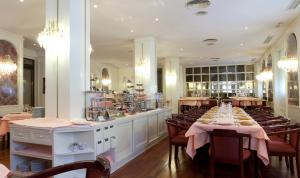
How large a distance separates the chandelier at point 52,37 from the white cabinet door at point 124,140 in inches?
68.8

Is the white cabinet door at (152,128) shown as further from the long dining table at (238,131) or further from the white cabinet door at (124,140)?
the long dining table at (238,131)

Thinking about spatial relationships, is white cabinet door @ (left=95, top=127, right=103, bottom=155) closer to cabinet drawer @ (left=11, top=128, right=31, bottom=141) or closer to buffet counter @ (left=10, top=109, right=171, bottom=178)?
buffet counter @ (left=10, top=109, right=171, bottom=178)

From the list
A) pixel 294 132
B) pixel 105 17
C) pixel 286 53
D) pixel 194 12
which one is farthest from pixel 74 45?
pixel 286 53

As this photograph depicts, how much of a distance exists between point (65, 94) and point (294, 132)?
3704mm

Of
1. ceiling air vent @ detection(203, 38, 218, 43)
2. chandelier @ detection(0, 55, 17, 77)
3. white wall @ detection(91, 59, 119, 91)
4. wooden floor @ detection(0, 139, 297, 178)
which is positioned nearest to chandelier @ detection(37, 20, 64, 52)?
wooden floor @ detection(0, 139, 297, 178)

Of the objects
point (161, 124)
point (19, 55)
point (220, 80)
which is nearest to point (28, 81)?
point (19, 55)

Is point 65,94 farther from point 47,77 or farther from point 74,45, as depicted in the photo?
A: point 74,45

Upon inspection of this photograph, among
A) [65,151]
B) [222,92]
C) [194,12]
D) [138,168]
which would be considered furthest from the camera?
[222,92]

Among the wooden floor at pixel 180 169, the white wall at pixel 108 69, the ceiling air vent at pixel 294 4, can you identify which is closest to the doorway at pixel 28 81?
the white wall at pixel 108 69

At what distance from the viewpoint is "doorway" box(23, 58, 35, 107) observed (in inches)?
400

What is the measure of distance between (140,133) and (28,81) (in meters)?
7.38

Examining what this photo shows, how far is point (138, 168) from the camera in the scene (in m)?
4.31

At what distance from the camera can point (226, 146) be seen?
3.35m

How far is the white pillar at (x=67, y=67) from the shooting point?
3.78 metres
